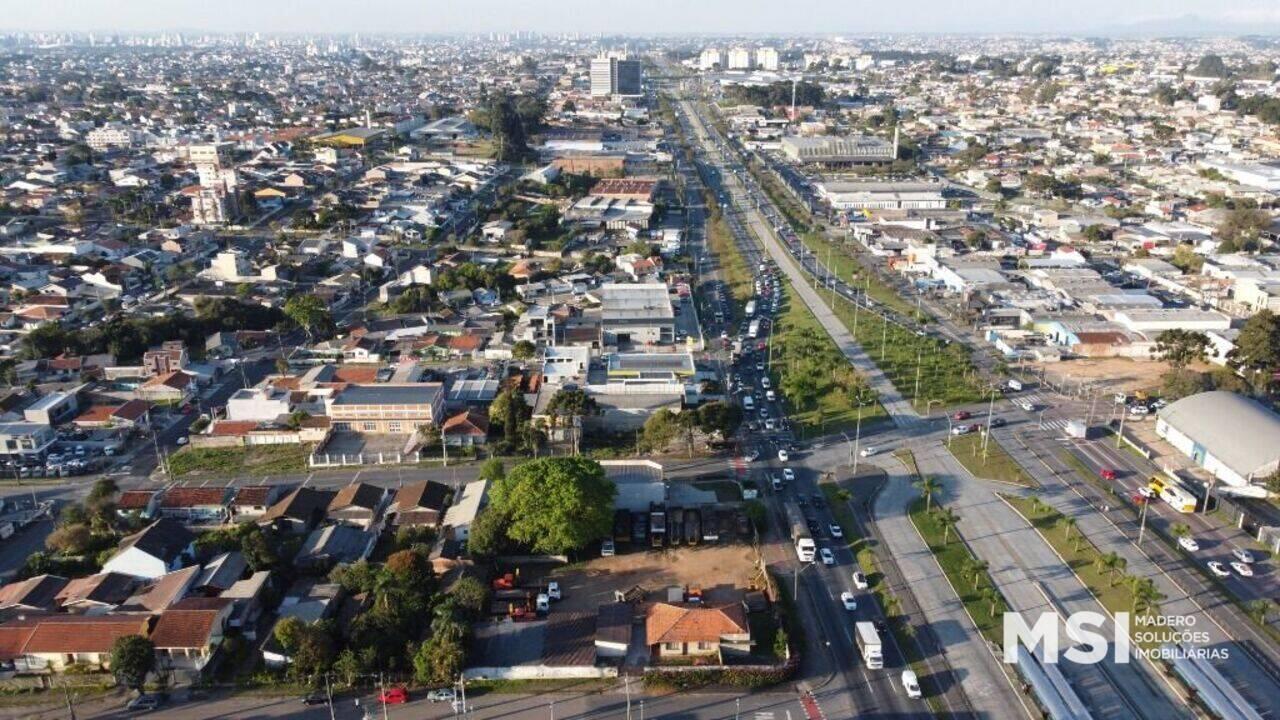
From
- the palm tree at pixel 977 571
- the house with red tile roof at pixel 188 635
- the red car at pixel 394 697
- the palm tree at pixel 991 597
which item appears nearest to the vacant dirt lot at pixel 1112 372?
the palm tree at pixel 977 571

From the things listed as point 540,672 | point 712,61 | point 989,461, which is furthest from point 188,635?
point 712,61

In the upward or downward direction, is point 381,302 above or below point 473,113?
below

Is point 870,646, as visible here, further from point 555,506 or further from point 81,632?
point 81,632

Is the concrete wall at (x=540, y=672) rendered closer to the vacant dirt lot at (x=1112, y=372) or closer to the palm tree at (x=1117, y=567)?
the palm tree at (x=1117, y=567)

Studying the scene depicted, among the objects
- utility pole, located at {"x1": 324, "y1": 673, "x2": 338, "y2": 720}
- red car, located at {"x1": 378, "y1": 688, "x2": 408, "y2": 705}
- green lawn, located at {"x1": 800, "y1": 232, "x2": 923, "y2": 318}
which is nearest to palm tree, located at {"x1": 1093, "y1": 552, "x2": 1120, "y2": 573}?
red car, located at {"x1": 378, "y1": 688, "x2": 408, "y2": 705}

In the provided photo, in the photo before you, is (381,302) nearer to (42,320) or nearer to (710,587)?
(42,320)

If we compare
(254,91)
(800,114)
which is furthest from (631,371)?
(254,91)

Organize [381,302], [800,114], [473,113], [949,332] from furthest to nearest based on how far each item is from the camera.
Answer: [800,114] < [473,113] < [381,302] < [949,332]
